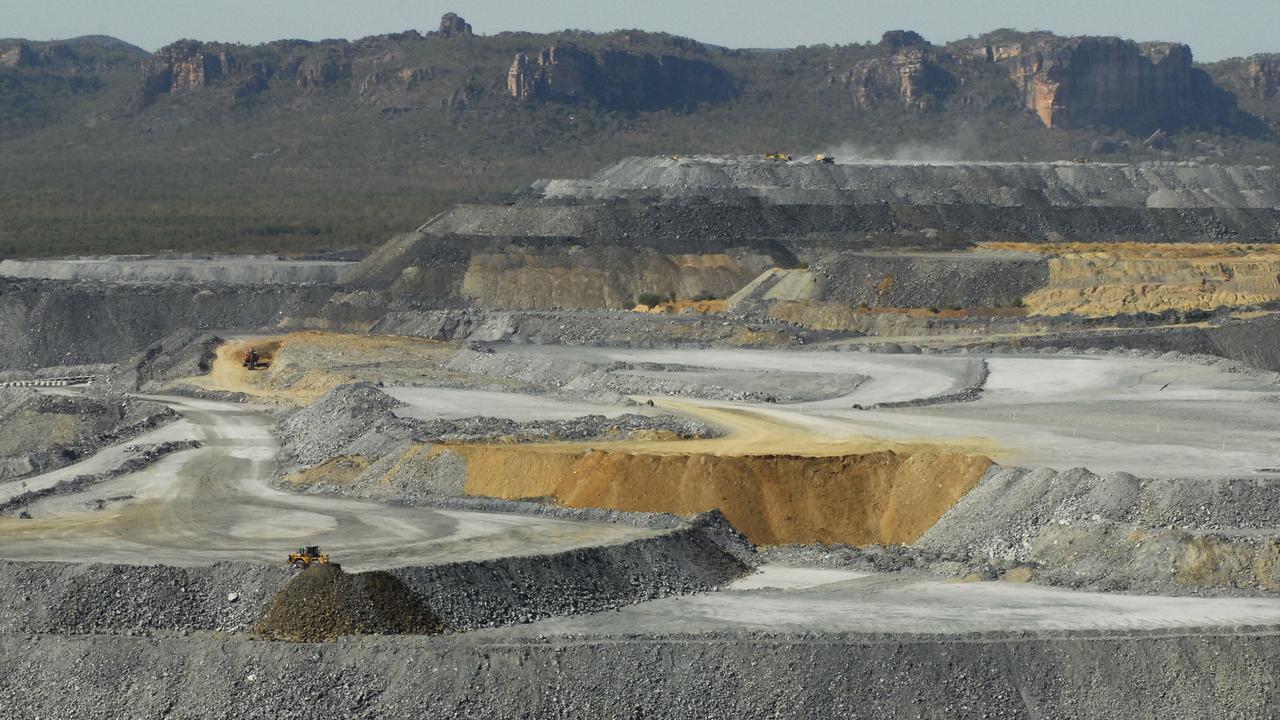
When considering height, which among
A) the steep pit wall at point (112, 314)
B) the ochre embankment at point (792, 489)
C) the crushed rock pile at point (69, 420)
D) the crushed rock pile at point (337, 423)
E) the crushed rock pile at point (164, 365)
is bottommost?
the steep pit wall at point (112, 314)

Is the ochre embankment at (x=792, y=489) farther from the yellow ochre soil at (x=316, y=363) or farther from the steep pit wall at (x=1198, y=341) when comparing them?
the steep pit wall at (x=1198, y=341)

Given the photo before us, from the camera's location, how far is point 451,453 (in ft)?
192

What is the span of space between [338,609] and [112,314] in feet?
256

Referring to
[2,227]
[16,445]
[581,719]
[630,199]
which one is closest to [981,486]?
[581,719]

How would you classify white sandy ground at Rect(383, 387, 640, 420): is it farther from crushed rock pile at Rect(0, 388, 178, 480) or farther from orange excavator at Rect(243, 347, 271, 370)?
orange excavator at Rect(243, 347, 271, 370)

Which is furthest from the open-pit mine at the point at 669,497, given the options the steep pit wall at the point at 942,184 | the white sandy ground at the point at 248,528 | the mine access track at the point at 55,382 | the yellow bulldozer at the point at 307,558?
the steep pit wall at the point at 942,184

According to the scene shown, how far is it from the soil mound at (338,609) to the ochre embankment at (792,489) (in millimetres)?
12832

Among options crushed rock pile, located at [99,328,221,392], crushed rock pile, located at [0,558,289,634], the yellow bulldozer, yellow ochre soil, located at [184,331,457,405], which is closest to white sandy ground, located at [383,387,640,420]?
yellow ochre soil, located at [184,331,457,405]

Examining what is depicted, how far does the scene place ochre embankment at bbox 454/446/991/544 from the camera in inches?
2053

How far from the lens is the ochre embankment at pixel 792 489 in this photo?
5216 cm

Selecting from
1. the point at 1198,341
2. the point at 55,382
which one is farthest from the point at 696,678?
the point at 55,382

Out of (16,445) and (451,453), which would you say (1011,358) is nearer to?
(451,453)

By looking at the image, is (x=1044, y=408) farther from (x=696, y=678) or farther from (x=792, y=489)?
(x=696, y=678)

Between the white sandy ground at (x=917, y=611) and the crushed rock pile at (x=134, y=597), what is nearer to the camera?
the white sandy ground at (x=917, y=611)
